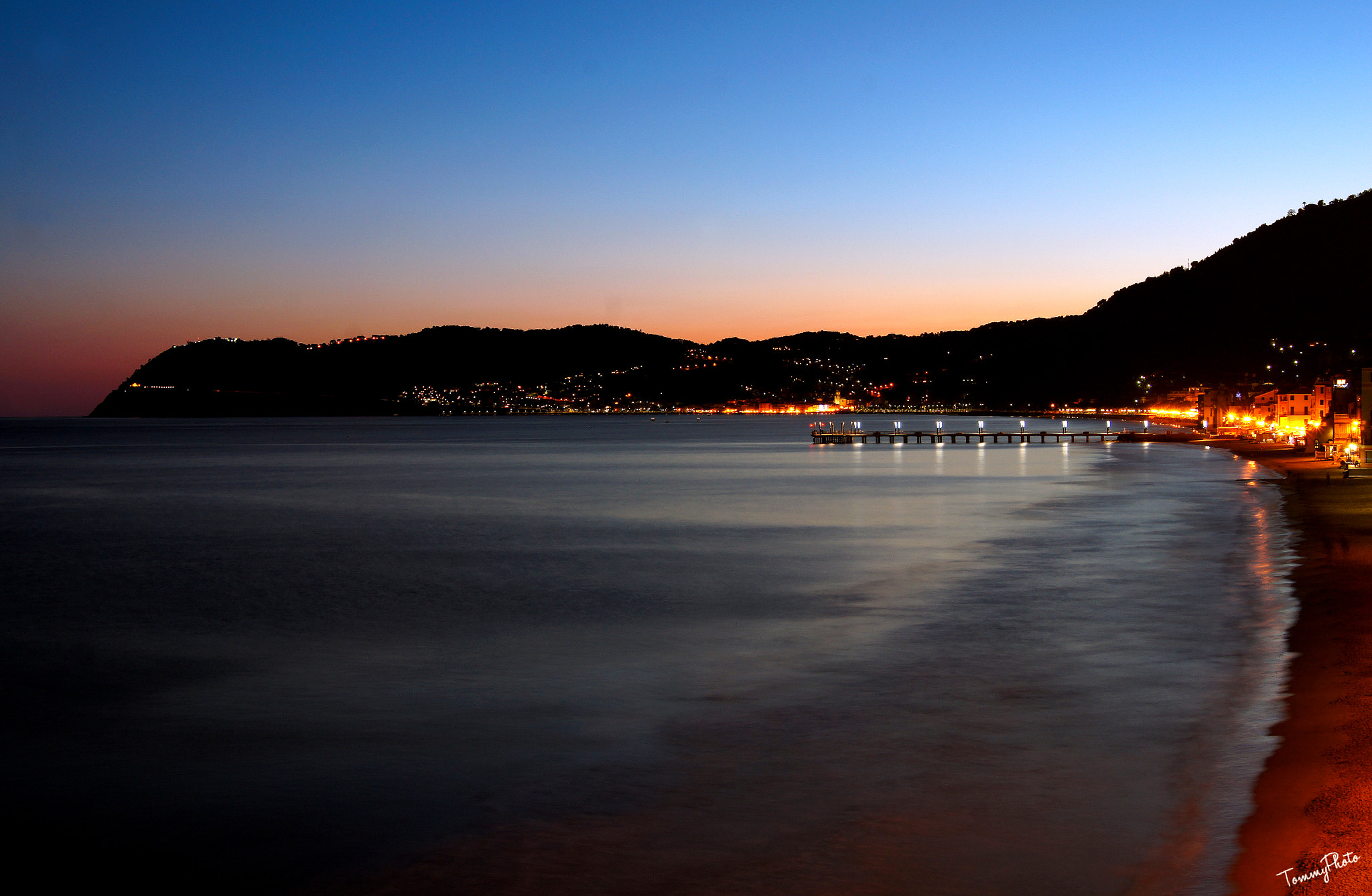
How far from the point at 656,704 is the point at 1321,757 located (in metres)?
6.92

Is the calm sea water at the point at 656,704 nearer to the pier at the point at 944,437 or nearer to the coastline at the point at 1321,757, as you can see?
the coastline at the point at 1321,757

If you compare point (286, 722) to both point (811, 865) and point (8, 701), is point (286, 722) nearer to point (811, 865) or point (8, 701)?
point (8, 701)

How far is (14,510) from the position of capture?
159 ft

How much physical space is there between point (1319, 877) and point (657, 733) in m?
6.64
